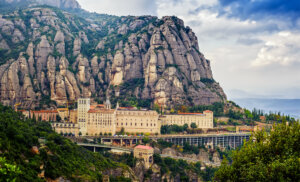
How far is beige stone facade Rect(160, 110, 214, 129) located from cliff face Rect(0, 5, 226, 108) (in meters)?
18.8

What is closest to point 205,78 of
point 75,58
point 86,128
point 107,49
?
point 107,49

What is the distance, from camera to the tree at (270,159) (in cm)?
2927

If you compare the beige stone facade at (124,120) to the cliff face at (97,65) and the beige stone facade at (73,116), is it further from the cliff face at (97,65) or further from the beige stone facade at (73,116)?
the cliff face at (97,65)

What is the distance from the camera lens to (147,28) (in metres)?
191

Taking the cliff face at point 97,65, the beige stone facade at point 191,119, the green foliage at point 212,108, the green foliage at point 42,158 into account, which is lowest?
the green foliage at point 42,158

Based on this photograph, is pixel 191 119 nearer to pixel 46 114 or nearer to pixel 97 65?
pixel 46 114

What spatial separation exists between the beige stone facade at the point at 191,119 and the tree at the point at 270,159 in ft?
310

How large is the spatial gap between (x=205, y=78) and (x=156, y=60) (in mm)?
35095

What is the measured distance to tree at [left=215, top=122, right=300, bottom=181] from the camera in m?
29.3

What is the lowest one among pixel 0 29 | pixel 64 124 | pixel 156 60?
pixel 64 124

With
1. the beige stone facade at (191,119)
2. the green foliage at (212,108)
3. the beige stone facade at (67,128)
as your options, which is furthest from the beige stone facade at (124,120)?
the green foliage at (212,108)

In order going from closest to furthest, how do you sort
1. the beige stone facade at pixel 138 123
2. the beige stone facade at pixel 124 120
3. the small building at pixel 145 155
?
the small building at pixel 145 155, the beige stone facade at pixel 124 120, the beige stone facade at pixel 138 123

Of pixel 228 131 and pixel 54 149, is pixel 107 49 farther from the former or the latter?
pixel 54 149

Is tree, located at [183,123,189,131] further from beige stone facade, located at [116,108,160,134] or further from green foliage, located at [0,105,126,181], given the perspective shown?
green foliage, located at [0,105,126,181]
